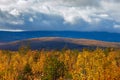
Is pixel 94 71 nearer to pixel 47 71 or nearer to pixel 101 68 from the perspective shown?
pixel 101 68

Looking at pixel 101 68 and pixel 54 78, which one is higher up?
pixel 101 68

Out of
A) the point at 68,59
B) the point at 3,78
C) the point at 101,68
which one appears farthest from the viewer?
the point at 68,59

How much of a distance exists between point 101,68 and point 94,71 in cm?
426

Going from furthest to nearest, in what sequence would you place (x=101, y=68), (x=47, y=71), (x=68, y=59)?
(x=68, y=59), (x=47, y=71), (x=101, y=68)

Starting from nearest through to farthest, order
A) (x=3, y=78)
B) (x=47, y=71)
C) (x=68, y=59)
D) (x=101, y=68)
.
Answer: (x=101, y=68), (x=47, y=71), (x=3, y=78), (x=68, y=59)

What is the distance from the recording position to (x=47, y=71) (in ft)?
420

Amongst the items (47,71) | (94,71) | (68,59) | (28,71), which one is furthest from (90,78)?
(68,59)

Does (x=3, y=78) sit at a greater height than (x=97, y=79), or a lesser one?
lesser

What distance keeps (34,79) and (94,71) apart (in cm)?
6863

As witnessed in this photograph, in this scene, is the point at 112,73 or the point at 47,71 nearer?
the point at 112,73

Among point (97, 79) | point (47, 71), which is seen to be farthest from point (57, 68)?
point (97, 79)

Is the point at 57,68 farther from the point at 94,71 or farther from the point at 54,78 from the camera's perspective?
the point at 94,71

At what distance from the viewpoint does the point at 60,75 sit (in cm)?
13462

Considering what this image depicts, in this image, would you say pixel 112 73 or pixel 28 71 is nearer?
pixel 112 73
